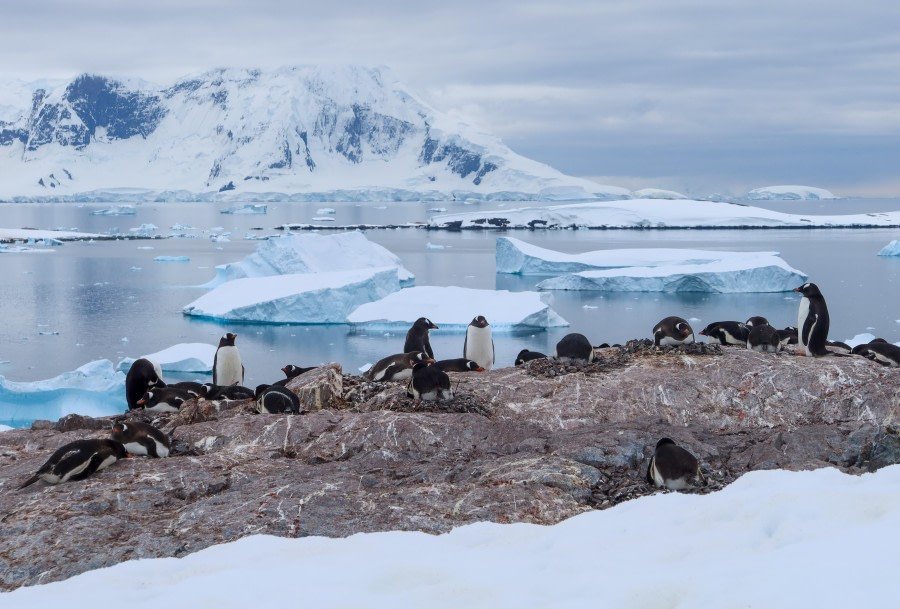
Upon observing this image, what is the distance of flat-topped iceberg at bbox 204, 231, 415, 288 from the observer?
28.8 meters

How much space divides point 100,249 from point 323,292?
2630 centimetres

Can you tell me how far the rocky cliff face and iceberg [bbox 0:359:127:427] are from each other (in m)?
6.07

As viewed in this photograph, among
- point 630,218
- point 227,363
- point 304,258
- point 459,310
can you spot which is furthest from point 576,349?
point 630,218

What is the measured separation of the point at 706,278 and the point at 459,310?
9.94 m

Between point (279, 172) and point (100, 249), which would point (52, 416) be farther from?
point (279, 172)

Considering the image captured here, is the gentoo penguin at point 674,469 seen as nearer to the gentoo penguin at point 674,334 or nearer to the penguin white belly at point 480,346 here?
the gentoo penguin at point 674,334

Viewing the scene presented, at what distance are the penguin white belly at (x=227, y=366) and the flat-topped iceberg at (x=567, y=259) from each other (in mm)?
22910

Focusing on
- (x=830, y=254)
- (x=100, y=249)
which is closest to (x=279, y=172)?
(x=100, y=249)

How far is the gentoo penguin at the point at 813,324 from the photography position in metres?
8.70

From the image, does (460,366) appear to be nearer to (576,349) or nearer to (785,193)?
(576,349)

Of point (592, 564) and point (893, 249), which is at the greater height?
point (592, 564)

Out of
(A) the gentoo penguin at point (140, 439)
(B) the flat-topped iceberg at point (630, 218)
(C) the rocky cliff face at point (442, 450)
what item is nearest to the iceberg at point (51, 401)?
(C) the rocky cliff face at point (442, 450)

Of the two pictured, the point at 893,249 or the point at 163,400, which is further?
the point at 893,249

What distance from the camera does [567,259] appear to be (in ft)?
107
